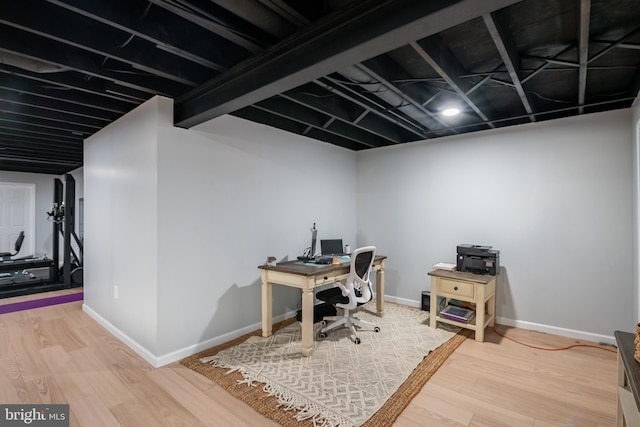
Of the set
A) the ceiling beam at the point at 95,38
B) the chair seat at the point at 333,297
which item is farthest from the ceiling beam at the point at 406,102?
the chair seat at the point at 333,297

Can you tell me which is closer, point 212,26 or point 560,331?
point 212,26

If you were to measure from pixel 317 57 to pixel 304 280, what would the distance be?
6.23ft

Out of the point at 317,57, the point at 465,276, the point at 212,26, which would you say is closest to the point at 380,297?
the point at 465,276

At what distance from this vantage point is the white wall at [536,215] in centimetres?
302

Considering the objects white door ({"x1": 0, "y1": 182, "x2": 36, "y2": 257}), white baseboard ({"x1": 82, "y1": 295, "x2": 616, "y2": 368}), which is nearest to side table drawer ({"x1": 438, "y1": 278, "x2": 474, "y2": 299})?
white baseboard ({"x1": 82, "y1": 295, "x2": 616, "y2": 368})

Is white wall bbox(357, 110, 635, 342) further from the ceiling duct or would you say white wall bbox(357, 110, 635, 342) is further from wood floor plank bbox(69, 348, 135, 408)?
the ceiling duct

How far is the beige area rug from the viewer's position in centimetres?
205

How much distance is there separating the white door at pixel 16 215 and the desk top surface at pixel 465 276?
856 cm

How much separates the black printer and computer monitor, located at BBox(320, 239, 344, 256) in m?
1.44

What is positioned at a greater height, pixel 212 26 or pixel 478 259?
pixel 212 26

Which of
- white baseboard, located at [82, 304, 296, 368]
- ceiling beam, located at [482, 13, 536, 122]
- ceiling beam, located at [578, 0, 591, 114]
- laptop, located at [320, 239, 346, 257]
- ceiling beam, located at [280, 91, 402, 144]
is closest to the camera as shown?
ceiling beam, located at [578, 0, 591, 114]

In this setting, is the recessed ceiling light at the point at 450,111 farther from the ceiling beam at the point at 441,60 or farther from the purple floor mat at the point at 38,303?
the purple floor mat at the point at 38,303

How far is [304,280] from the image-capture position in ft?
9.32

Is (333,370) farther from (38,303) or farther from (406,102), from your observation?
(38,303)
